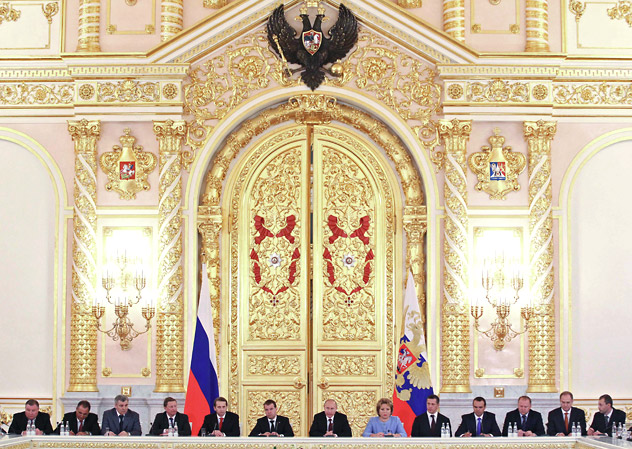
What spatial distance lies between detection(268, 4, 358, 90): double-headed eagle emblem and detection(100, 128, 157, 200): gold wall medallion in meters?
2.04

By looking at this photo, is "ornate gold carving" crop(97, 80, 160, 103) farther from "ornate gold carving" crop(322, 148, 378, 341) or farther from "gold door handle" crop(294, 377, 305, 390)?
"gold door handle" crop(294, 377, 305, 390)

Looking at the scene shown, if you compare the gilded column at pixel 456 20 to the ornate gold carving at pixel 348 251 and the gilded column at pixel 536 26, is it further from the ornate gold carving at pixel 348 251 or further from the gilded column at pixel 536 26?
the ornate gold carving at pixel 348 251

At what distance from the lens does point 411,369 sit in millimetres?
12008

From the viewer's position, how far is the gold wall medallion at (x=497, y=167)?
12.5 m

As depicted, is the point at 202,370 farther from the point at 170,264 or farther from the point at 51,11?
the point at 51,11

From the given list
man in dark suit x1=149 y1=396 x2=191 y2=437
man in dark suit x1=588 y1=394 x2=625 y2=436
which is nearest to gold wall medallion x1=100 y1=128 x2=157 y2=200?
man in dark suit x1=149 y1=396 x2=191 y2=437

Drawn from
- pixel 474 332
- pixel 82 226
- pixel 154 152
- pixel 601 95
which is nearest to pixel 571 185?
pixel 601 95

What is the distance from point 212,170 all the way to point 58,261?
84.5 inches

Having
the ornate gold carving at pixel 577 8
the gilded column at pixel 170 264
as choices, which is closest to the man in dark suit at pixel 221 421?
the gilded column at pixel 170 264

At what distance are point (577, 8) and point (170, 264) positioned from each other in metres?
5.82

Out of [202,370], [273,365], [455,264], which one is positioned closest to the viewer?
[202,370]

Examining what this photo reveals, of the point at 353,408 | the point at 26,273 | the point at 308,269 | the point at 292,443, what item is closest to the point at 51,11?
the point at 26,273

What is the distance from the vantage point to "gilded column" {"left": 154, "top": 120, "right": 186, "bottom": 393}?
12352 millimetres

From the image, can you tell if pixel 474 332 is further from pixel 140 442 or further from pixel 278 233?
pixel 140 442
